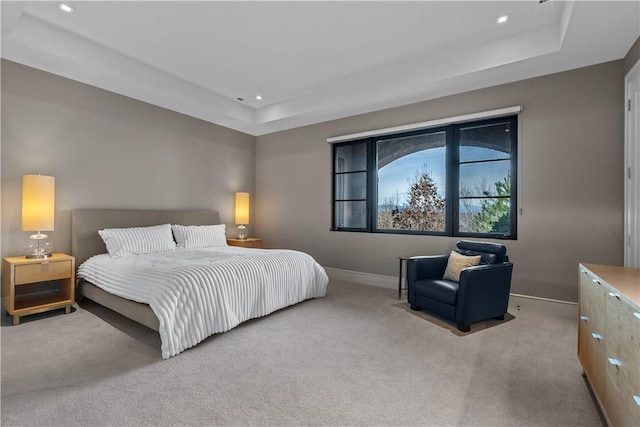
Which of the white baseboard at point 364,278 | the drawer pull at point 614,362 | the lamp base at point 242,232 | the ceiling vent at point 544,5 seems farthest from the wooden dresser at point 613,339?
the lamp base at point 242,232

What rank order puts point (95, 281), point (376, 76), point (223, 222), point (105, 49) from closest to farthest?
point (95, 281), point (105, 49), point (376, 76), point (223, 222)

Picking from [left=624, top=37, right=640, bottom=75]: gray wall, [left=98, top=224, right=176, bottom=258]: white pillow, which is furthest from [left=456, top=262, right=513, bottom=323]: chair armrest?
[left=98, top=224, right=176, bottom=258]: white pillow

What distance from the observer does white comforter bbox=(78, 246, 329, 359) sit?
96.5 inches

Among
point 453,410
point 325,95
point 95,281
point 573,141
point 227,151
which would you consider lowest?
point 453,410

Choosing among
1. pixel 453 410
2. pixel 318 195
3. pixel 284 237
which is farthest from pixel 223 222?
pixel 453 410

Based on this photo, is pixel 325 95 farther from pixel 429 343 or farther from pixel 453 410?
pixel 453 410

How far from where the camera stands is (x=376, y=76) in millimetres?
4117

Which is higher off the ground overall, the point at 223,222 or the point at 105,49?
the point at 105,49

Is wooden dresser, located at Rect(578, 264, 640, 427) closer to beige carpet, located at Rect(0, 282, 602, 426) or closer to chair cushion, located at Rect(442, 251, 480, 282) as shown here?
beige carpet, located at Rect(0, 282, 602, 426)

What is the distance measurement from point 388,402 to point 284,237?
4.23 meters

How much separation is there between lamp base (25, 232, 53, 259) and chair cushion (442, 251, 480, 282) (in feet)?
14.6

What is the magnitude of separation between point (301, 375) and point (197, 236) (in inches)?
121

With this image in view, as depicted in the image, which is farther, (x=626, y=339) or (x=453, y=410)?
(x=453, y=410)

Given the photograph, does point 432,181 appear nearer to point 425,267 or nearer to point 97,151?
point 425,267
